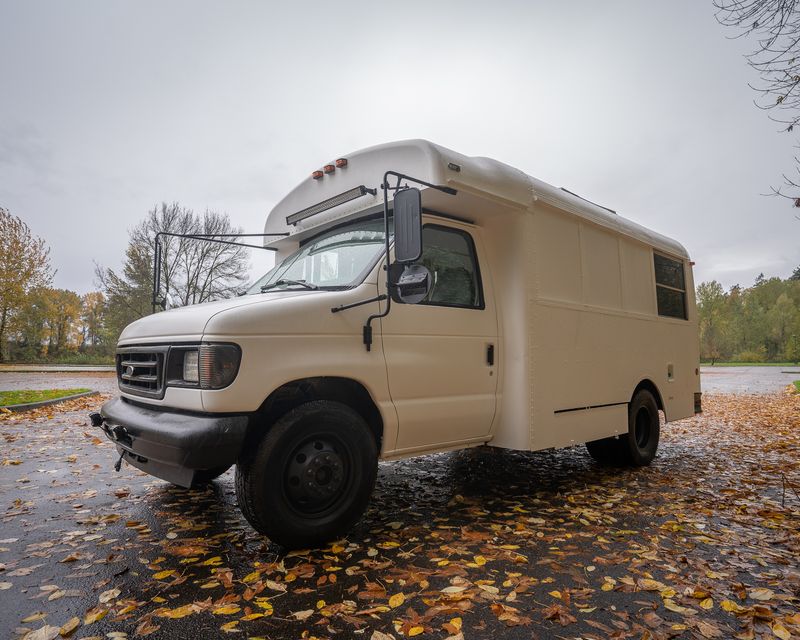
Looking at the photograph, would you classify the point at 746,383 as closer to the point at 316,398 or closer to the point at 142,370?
the point at 316,398

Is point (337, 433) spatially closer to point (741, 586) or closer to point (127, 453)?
point (127, 453)

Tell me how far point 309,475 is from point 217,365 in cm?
98

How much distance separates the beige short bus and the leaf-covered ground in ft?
1.57

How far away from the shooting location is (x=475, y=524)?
161 inches

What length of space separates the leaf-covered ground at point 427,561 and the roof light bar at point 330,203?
2.76 metres

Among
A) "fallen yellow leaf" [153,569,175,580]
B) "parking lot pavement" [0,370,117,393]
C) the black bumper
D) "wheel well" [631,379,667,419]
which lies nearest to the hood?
the black bumper

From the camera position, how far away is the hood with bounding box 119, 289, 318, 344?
320 centimetres

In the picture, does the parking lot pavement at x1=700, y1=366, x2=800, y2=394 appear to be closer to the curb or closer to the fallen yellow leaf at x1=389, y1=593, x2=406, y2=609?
the fallen yellow leaf at x1=389, y1=593, x2=406, y2=609

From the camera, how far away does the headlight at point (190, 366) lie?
317cm

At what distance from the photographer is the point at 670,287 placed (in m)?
7.11

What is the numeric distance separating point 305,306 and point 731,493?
15.8 feet

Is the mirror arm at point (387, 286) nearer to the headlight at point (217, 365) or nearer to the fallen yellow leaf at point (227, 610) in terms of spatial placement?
the headlight at point (217, 365)

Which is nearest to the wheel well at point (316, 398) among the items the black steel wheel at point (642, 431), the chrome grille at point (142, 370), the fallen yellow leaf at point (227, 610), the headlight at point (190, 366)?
the headlight at point (190, 366)

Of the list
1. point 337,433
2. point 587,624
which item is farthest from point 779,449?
point 337,433
